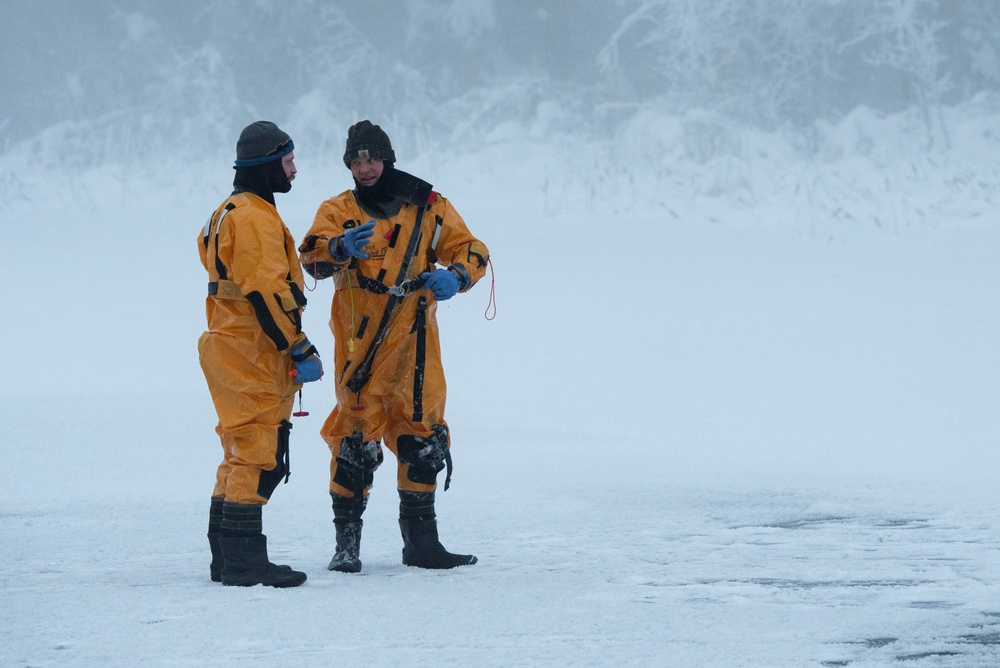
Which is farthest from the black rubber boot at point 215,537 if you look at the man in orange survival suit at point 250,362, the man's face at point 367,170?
the man's face at point 367,170

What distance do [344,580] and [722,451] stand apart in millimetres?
3797

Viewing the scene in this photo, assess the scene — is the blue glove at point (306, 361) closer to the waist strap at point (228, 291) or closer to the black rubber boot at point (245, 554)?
the waist strap at point (228, 291)

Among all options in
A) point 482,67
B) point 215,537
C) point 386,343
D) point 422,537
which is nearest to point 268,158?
point 386,343

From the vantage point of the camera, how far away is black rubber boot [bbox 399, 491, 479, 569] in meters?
3.65

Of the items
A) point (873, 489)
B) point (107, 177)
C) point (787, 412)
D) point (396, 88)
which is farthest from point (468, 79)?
point (873, 489)

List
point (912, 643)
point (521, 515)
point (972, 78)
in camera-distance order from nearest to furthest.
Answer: point (912, 643)
point (521, 515)
point (972, 78)

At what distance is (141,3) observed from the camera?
1595 cm

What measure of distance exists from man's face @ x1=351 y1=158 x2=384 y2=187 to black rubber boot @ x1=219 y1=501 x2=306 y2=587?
1215 mm

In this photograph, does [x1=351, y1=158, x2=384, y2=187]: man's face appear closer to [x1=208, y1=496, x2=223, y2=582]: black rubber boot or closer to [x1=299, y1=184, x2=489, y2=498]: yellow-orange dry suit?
[x1=299, y1=184, x2=489, y2=498]: yellow-orange dry suit

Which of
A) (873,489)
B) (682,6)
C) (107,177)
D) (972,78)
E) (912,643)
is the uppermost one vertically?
(682,6)

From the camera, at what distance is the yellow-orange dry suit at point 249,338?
10.6 ft

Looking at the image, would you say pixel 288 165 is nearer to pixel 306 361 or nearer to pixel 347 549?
pixel 306 361

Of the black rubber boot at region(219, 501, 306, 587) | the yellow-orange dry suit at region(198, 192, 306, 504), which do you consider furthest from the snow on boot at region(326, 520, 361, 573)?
the yellow-orange dry suit at region(198, 192, 306, 504)

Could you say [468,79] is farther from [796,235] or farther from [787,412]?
[787,412]
